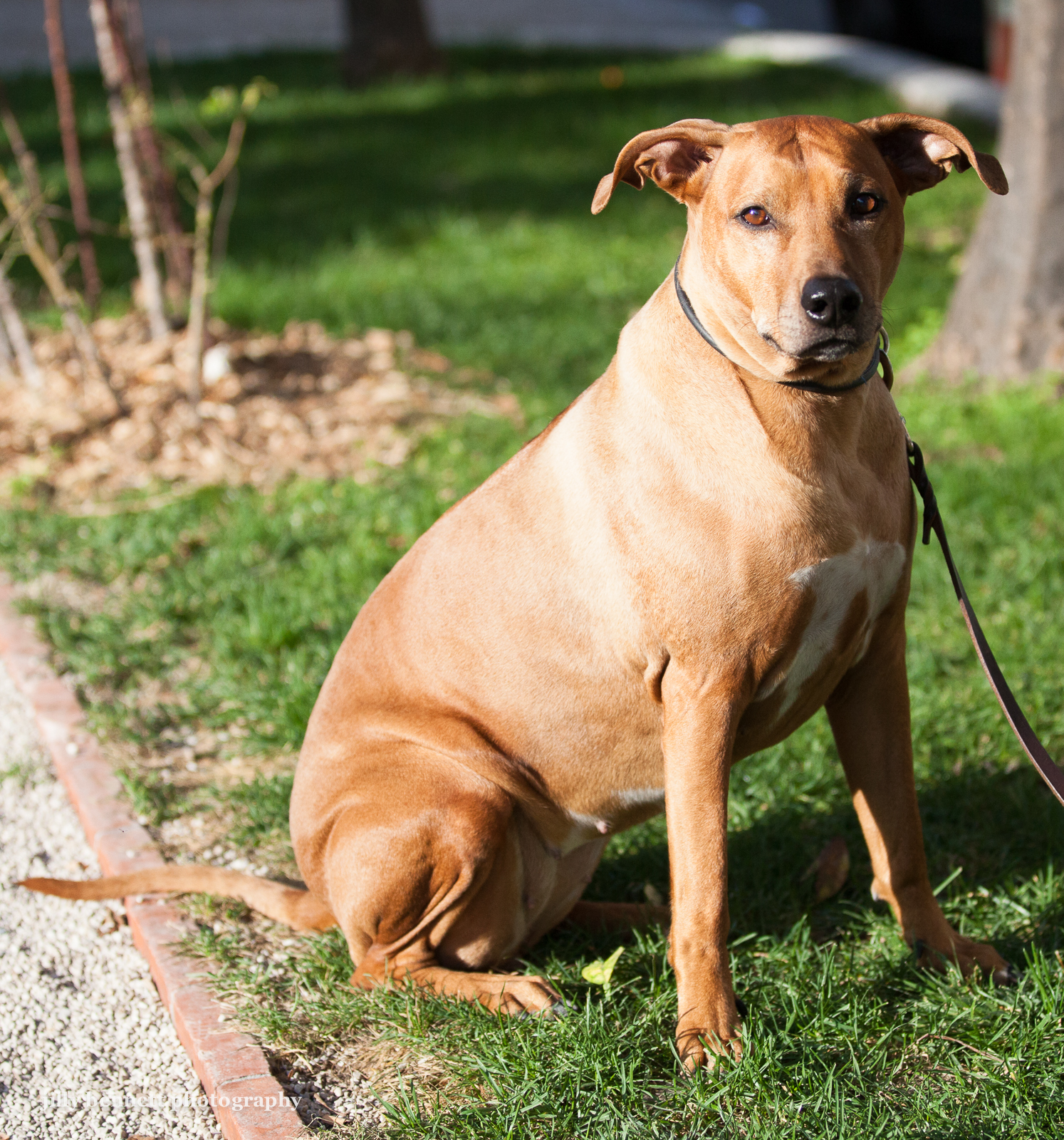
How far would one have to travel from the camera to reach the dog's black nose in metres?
2.29

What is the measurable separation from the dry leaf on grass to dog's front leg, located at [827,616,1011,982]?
0.95 feet

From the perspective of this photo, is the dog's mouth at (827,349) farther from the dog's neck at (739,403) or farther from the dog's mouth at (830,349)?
the dog's neck at (739,403)

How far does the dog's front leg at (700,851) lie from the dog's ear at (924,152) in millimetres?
1182

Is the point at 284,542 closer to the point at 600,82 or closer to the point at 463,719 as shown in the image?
the point at 463,719

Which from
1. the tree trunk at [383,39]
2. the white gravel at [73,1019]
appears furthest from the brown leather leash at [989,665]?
the tree trunk at [383,39]

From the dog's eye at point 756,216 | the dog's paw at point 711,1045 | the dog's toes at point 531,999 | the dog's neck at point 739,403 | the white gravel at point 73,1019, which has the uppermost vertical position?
the dog's eye at point 756,216

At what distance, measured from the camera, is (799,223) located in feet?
7.79

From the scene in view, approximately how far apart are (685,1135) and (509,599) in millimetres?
1197

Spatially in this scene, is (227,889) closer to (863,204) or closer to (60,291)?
(863,204)

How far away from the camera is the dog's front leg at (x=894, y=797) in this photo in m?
2.88

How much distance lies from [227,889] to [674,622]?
1.49 m

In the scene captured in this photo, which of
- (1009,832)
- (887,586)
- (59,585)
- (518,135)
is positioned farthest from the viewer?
(518,135)

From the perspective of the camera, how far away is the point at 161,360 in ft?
22.2

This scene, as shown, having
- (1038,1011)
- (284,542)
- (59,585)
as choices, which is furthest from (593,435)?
(59,585)
